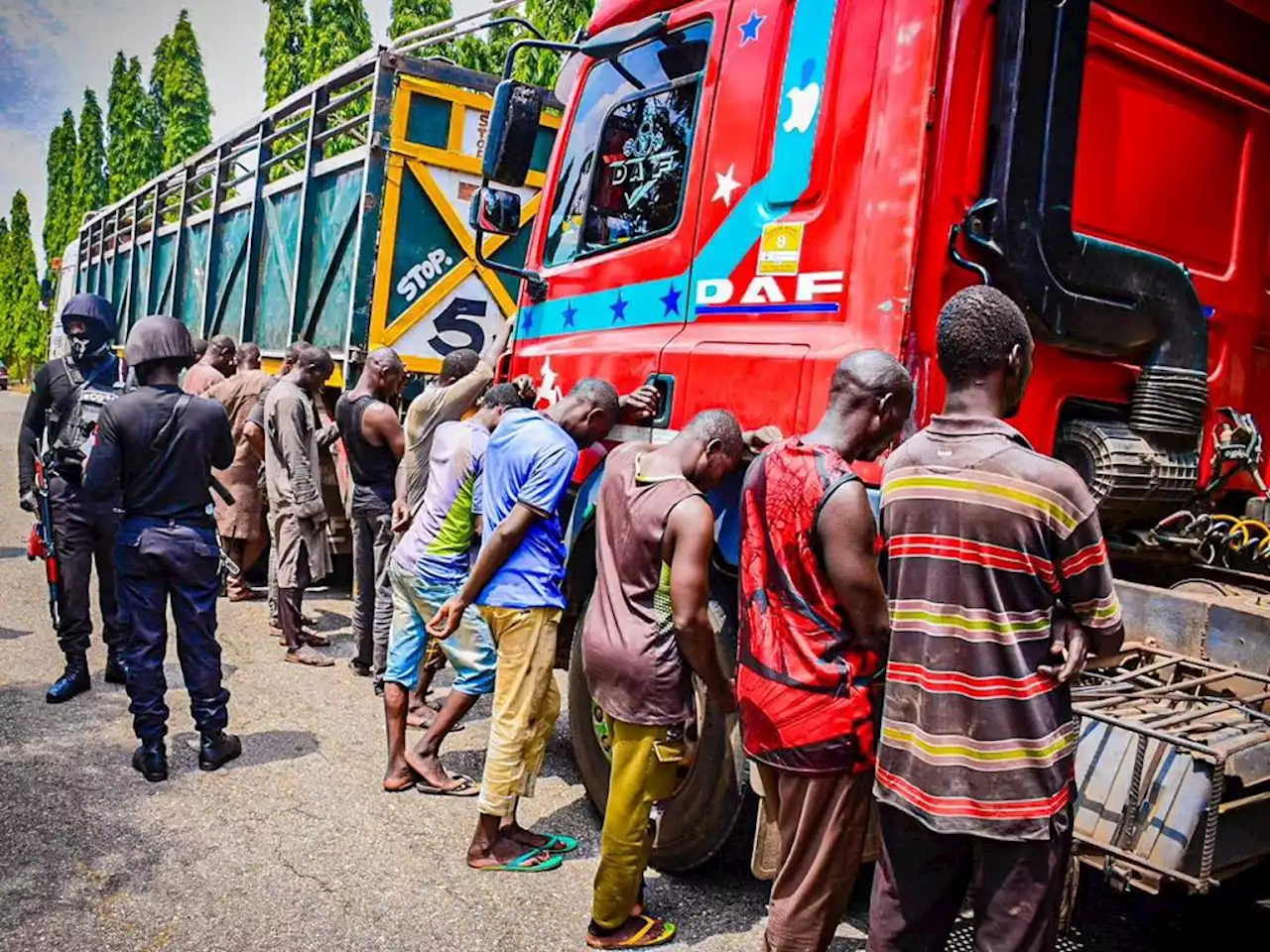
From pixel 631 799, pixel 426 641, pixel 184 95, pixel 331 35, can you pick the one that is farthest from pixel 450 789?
pixel 184 95

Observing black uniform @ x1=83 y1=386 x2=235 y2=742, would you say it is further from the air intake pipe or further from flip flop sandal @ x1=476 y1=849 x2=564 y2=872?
the air intake pipe

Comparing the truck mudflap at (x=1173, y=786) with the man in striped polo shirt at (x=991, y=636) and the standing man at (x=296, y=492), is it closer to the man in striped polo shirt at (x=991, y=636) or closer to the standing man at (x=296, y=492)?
the man in striped polo shirt at (x=991, y=636)

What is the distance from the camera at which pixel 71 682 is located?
4828 mm

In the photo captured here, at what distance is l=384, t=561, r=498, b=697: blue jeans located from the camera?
3.78 m

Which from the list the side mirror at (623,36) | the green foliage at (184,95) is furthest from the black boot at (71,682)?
the green foliage at (184,95)

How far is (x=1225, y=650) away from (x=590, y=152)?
9.03ft

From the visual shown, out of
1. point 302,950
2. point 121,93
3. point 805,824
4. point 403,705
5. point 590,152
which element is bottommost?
point 302,950

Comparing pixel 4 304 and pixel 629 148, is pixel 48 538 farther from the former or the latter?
pixel 4 304

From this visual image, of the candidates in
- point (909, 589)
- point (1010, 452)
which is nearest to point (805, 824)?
point (909, 589)

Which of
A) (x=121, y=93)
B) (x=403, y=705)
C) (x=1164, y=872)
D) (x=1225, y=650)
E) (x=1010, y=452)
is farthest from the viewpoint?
(x=121, y=93)

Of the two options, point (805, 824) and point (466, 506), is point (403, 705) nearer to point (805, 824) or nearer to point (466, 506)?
point (466, 506)

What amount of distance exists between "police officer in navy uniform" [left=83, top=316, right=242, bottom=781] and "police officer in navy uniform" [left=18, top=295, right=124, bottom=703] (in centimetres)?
86

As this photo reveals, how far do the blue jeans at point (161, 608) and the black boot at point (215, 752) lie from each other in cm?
4

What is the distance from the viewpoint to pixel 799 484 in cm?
229
